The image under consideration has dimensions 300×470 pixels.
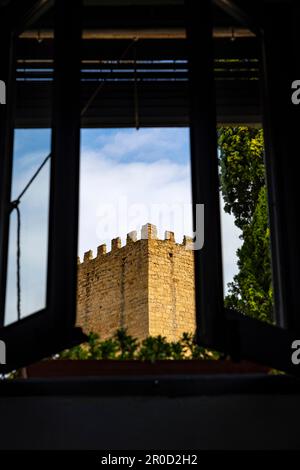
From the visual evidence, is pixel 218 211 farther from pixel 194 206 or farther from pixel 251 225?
pixel 251 225

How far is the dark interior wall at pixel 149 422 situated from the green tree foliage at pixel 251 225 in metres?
0.39

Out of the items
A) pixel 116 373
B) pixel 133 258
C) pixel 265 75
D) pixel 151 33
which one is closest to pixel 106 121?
pixel 151 33

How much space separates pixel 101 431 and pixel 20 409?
0.78 ft

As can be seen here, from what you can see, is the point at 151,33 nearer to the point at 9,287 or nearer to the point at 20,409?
the point at 9,287

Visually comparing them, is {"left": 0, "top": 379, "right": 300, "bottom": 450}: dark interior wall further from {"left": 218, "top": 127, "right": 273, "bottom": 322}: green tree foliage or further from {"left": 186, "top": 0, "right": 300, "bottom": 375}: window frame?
{"left": 218, "top": 127, "right": 273, "bottom": 322}: green tree foliage

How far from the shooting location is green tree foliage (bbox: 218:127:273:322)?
2889 millimetres

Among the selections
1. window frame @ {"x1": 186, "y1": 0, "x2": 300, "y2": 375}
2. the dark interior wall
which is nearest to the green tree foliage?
window frame @ {"x1": 186, "y1": 0, "x2": 300, "y2": 375}

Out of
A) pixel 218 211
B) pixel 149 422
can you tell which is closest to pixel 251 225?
pixel 218 211

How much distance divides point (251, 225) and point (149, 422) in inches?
58.4

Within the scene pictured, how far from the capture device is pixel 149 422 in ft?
7.30

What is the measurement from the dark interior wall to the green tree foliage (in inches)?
15.3

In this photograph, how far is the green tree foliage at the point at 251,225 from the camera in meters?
2.89

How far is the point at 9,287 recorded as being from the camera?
252cm
